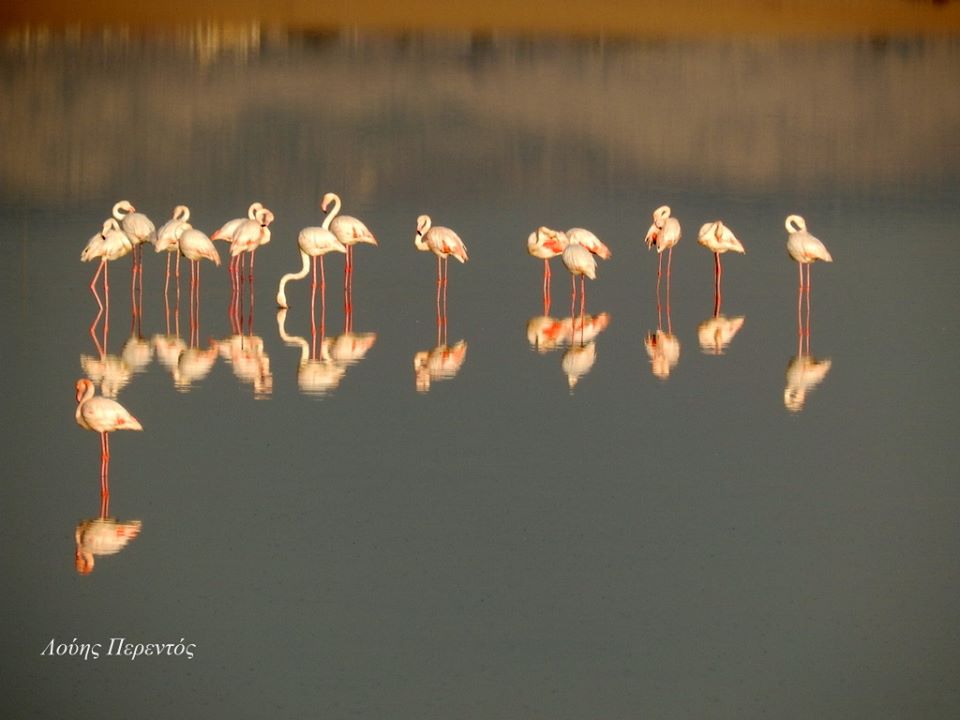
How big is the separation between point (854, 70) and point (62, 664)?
17299mm

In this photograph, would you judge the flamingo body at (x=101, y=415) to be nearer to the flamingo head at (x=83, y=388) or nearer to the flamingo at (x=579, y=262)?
the flamingo head at (x=83, y=388)

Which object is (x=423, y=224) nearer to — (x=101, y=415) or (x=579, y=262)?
(x=579, y=262)

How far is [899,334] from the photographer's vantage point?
8.77 metres

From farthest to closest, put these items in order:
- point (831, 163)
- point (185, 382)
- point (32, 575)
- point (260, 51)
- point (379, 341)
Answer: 1. point (260, 51)
2. point (831, 163)
3. point (379, 341)
4. point (185, 382)
5. point (32, 575)

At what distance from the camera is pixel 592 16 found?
Result: 22.4 metres

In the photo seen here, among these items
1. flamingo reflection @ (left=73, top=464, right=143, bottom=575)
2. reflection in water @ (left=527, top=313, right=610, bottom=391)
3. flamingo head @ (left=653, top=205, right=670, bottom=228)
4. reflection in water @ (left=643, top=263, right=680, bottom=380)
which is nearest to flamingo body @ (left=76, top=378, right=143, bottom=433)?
flamingo reflection @ (left=73, top=464, right=143, bottom=575)

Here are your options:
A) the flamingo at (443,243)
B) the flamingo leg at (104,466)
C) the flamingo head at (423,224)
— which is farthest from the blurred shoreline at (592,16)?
the flamingo leg at (104,466)

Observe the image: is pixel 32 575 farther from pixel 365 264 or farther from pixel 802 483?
pixel 365 264

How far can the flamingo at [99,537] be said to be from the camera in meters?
5.12

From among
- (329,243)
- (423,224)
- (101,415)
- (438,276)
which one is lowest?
(101,415)

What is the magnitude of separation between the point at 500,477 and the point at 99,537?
1.30 metres

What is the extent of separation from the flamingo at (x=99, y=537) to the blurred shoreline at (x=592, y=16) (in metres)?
16.0

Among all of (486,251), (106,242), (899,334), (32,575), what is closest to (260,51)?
(486,251)

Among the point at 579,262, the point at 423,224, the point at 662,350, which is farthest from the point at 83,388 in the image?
the point at 423,224
